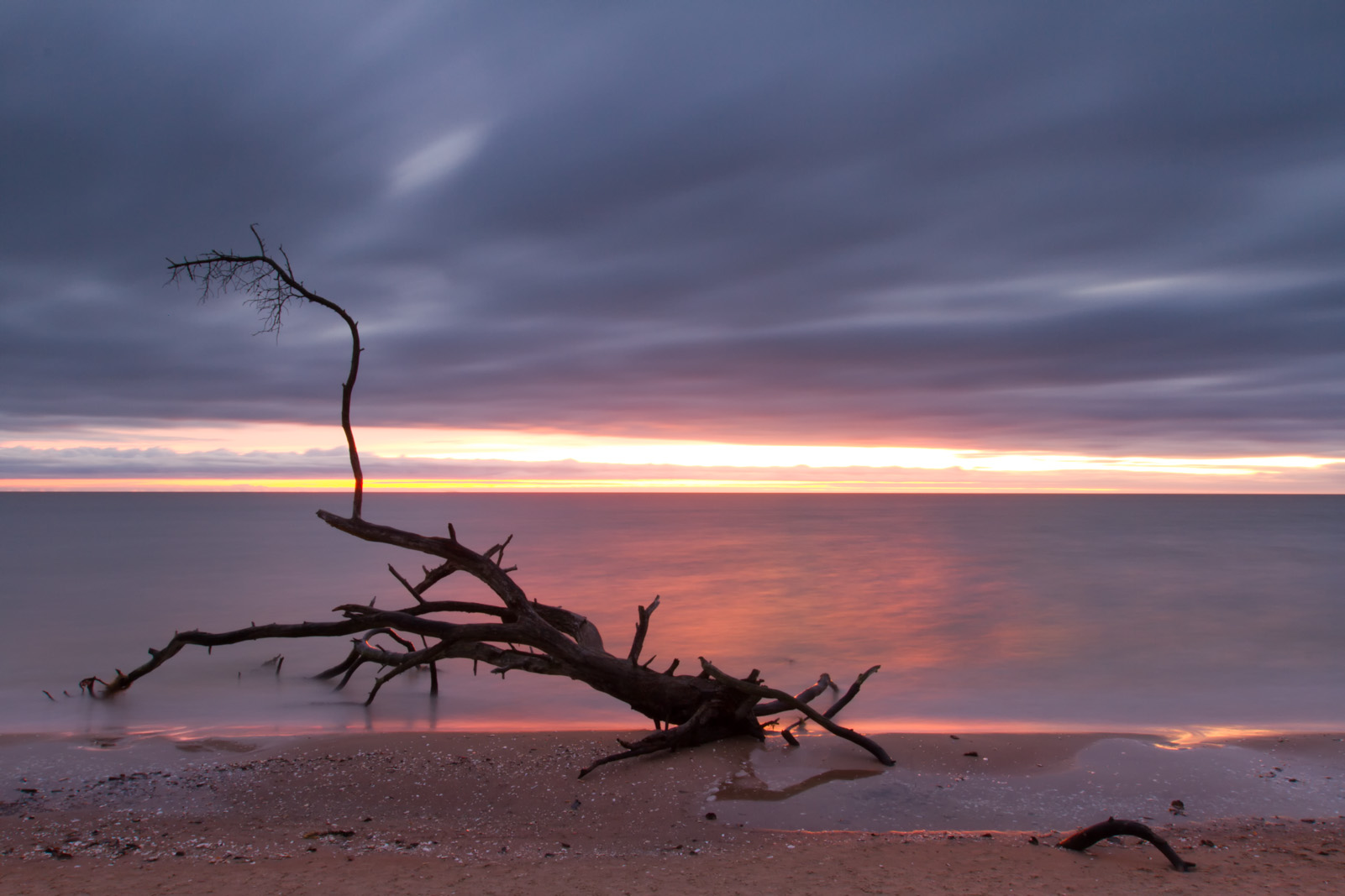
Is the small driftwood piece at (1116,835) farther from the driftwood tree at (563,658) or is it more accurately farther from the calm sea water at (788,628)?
the calm sea water at (788,628)

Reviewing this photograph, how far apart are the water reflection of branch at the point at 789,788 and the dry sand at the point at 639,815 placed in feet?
0.07

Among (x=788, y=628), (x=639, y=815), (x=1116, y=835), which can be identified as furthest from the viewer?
(x=788, y=628)

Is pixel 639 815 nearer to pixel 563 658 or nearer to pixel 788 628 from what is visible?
pixel 563 658

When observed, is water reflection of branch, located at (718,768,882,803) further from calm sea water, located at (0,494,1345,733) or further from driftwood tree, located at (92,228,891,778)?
calm sea water, located at (0,494,1345,733)

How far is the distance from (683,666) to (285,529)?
2385 inches

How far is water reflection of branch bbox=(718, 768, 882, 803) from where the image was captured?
689 centimetres

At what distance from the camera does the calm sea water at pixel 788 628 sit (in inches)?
440

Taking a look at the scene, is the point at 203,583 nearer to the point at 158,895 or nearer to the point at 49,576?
the point at 49,576

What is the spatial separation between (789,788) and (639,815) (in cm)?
141

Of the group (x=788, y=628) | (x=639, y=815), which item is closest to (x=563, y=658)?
(x=639, y=815)

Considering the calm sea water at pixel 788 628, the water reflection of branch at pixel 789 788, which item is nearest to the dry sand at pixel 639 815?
the water reflection of branch at pixel 789 788

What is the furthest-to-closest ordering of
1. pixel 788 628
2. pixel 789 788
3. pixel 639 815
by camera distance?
1. pixel 788 628
2. pixel 789 788
3. pixel 639 815

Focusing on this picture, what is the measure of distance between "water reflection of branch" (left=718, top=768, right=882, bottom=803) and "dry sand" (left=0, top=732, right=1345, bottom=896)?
0.02m

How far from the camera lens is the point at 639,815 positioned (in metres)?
6.51
